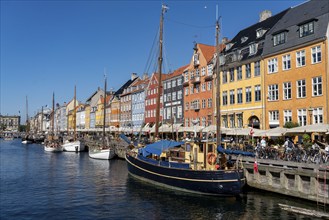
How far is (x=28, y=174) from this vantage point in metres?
39.4

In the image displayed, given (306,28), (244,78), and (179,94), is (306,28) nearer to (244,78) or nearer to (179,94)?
(244,78)

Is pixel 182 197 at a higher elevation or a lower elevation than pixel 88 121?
lower

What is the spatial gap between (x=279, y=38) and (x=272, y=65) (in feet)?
11.2

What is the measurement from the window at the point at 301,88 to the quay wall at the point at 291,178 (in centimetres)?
1489

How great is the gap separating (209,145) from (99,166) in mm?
24705

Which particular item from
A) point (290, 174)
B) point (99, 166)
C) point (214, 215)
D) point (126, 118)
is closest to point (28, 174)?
point (99, 166)

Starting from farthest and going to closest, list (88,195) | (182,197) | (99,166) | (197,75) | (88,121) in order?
(88,121) < (197,75) < (99,166) < (88,195) < (182,197)

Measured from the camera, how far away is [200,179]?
25.1 metres

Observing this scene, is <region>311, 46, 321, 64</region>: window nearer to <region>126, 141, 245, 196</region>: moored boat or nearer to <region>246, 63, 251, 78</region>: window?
<region>246, 63, 251, 78</region>: window

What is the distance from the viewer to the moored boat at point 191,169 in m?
24.0

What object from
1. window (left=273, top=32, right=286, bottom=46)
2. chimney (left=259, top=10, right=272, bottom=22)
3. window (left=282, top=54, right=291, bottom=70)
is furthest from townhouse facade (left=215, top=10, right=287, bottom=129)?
window (left=282, top=54, right=291, bottom=70)

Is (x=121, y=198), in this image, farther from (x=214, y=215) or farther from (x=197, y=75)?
(x=197, y=75)

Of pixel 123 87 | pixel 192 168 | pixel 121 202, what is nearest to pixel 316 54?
pixel 192 168

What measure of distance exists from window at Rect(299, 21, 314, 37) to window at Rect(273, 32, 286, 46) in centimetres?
256
